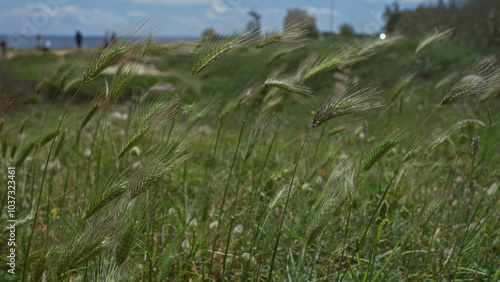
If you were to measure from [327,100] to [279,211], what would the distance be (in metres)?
1.20

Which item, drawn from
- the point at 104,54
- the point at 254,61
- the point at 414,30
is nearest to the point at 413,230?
the point at 104,54

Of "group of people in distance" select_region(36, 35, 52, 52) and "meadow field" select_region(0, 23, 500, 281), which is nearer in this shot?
"meadow field" select_region(0, 23, 500, 281)

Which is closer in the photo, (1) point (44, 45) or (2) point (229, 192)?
(2) point (229, 192)

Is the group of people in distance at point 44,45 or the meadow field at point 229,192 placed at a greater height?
the meadow field at point 229,192

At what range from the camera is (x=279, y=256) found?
5.83 ft

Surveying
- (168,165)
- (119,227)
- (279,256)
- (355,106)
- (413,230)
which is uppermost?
(355,106)

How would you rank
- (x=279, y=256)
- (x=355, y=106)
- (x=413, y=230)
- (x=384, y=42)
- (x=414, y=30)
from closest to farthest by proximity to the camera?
(x=355, y=106) < (x=413, y=230) < (x=279, y=256) < (x=384, y=42) < (x=414, y=30)

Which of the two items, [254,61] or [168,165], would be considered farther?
[254,61]

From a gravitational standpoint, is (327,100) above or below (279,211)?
above

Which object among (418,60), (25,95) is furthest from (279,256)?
(25,95)

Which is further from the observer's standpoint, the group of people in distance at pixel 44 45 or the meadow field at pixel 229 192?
the group of people in distance at pixel 44 45

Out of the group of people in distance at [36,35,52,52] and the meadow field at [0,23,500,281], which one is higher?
the meadow field at [0,23,500,281]

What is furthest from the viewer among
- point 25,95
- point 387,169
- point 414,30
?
point 414,30

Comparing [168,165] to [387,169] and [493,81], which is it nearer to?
[493,81]
